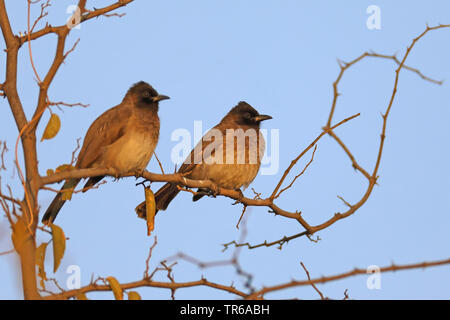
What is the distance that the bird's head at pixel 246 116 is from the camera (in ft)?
28.2

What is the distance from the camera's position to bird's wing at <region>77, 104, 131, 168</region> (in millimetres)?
6934

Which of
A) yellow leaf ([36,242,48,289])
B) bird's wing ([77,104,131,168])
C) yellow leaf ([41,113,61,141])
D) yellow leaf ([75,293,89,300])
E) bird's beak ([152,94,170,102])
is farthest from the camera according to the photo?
bird's beak ([152,94,170,102])

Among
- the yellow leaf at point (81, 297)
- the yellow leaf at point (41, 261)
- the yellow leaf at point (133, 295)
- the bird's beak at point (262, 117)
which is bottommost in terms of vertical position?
the yellow leaf at point (133, 295)

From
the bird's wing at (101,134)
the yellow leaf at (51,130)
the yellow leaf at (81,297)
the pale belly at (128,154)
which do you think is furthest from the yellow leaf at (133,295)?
the bird's wing at (101,134)

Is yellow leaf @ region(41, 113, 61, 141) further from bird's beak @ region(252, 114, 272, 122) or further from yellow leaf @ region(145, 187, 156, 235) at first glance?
bird's beak @ region(252, 114, 272, 122)

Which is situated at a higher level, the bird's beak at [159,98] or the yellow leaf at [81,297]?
the bird's beak at [159,98]

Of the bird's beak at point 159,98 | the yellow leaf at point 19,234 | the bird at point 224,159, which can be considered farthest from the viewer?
the bird at point 224,159

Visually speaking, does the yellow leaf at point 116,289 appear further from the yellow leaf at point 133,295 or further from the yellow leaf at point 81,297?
the yellow leaf at point 81,297

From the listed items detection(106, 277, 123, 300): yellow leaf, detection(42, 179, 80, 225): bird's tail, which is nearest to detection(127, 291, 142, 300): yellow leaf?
detection(106, 277, 123, 300): yellow leaf

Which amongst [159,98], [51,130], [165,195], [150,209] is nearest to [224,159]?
[165,195]

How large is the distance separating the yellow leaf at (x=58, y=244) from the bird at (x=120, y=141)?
231 cm

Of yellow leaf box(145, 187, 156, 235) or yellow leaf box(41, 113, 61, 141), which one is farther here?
yellow leaf box(145, 187, 156, 235)
